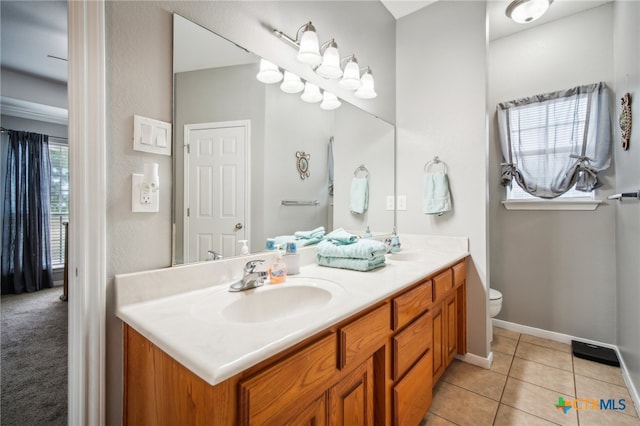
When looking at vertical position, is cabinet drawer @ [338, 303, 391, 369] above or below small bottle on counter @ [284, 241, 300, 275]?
below

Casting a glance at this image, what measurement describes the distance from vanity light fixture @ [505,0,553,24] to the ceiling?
1.18ft

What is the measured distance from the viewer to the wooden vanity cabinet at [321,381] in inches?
23.2

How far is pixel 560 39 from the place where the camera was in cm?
235

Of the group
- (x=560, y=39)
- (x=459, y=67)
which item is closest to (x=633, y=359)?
(x=459, y=67)

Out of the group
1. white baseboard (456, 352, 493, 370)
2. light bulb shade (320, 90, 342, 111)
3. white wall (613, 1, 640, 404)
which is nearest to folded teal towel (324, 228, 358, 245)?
light bulb shade (320, 90, 342, 111)

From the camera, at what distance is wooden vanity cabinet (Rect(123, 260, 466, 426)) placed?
1.93 feet

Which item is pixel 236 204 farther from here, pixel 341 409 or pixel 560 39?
pixel 560 39

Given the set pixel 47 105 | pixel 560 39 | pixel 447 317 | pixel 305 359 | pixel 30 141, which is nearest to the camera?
pixel 305 359

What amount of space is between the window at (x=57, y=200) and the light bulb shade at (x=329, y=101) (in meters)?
4.29

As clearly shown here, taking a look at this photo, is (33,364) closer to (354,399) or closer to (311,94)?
(354,399)

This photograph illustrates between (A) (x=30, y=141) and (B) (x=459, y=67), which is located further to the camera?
(A) (x=30, y=141)

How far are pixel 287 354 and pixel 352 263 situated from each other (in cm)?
75

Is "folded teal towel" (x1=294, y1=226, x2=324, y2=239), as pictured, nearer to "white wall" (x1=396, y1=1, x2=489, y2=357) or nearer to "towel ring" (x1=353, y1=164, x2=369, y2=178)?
"towel ring" (x1=353, y1=164, x2=369, y2=178)

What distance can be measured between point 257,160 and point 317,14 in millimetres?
983
